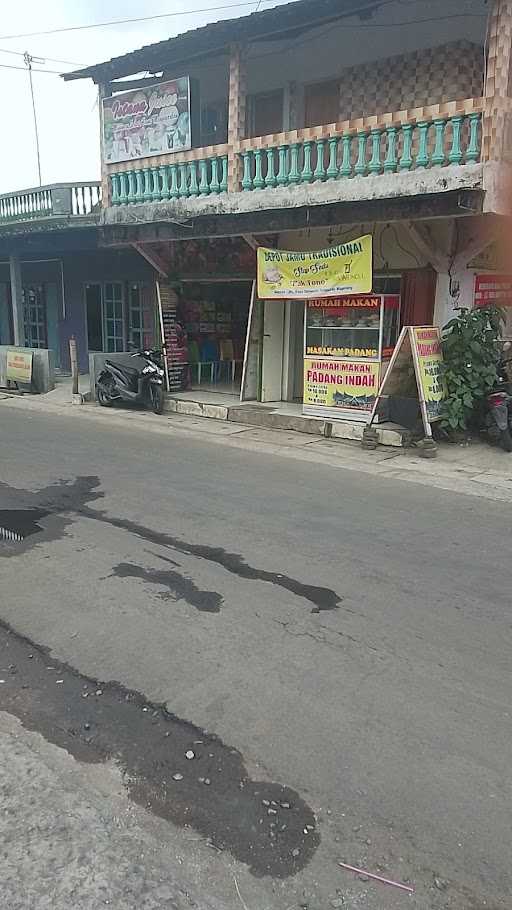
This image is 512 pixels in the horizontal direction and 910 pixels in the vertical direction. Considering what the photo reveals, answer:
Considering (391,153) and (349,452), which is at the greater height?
(391,153)

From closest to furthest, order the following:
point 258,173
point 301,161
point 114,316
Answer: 1. point 301,161
2. point 258,173
3. point 114,316

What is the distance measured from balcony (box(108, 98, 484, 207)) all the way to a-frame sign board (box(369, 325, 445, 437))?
2147 millimetres

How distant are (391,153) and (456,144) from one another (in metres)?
0.89

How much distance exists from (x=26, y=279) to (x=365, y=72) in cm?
1148

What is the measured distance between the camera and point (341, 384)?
10.8 metres

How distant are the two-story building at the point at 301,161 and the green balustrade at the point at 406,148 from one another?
26mm

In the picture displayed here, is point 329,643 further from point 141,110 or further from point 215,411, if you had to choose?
point 141,110

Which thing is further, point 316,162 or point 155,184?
point 155,184

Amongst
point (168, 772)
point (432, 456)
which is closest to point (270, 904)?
point (168, 772)

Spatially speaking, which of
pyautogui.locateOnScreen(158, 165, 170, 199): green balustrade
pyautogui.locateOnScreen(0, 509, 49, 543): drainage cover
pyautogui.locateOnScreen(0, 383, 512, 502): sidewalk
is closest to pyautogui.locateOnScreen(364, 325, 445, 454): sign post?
pyautogui.locateOnScreen(0, 383, 512, 502): sidewalk

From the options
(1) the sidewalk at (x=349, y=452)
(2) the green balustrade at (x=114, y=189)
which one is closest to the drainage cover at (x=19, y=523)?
(1) the sidewalk at (x=349, y=452)

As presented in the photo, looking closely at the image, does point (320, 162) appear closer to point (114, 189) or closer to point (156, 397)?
point (114, 189)

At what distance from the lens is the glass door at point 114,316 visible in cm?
1702

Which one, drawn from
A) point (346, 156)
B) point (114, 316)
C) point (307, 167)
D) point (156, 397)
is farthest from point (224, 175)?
point (114, 316)
